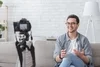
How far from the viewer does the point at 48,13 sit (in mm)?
3658

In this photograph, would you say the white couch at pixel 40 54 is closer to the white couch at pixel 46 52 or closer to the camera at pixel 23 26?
the white couch at pixel 46 52

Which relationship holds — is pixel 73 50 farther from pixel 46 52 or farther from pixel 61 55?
pixel 46 52

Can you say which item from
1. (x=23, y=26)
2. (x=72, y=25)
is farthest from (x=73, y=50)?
(x=23, y=26)

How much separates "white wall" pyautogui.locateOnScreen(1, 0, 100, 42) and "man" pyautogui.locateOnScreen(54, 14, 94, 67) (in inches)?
48.5

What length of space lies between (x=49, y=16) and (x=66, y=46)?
4.63ft

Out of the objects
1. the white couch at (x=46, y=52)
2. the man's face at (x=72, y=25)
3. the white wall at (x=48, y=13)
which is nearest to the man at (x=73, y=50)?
the man's face at (x=72, y=25)

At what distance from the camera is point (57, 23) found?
11.9 feet

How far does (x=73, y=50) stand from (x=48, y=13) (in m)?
1.64

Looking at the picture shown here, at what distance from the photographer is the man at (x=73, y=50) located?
6.81ft

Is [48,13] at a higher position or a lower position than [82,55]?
higher

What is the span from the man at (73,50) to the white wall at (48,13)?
4.04 ft

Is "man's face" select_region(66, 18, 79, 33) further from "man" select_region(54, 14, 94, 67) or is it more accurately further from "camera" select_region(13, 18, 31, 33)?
"camera" select_region(13, 18, 31, 33)

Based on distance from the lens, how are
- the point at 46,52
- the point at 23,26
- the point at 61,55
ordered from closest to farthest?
the point at 61,55 → the point at 23,26 → the point at 46,52

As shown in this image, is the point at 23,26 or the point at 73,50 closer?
the point at 73,50
